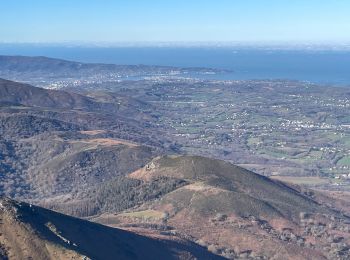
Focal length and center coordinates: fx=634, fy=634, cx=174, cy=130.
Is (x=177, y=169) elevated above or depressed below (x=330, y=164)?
above

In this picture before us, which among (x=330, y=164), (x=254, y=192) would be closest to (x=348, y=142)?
(x=330, y=164)

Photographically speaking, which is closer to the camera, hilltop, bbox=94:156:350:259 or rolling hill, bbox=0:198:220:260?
rolling hill, bbox=0:198:220:260

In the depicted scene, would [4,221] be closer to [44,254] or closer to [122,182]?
[44,254]

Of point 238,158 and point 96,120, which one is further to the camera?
point 96,120

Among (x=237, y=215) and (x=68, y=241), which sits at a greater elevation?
(x=68, y=241)

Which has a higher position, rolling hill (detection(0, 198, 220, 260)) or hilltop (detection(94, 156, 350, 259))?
rolling hill (detection(0, 198, 220, 260))

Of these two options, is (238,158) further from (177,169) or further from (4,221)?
(4,221)

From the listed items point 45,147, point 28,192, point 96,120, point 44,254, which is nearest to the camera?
point 44,254

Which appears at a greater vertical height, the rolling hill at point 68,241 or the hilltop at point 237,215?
the rolling hill at point 68,241

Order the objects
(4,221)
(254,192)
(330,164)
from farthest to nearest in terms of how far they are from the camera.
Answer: (330,164) → (254,192) → (4,221)

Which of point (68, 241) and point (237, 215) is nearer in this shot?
point (68, 241)

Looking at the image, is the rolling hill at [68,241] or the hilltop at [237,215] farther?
the hilltop at [237,215]
